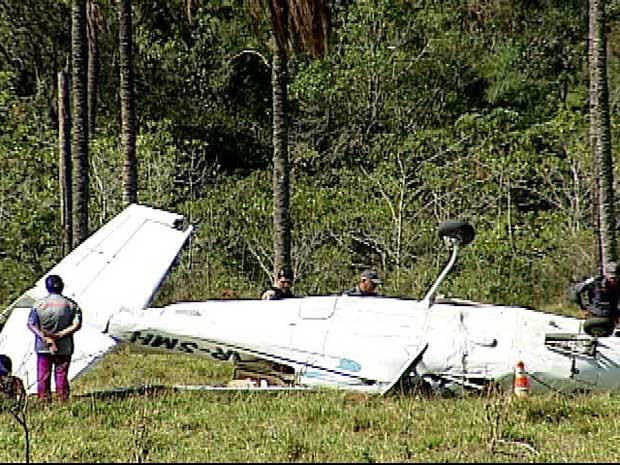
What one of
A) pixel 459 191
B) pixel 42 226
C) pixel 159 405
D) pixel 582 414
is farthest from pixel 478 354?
pixel 42 226

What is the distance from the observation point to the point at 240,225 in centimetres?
2802

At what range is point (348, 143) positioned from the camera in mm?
33625

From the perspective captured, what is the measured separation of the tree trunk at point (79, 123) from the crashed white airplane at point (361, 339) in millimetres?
8767

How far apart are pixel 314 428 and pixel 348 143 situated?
25.0 meters

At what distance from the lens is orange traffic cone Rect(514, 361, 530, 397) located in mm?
11125

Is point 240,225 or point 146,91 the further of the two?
point 146,91

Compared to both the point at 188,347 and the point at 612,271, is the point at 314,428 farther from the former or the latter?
the point at 612,271

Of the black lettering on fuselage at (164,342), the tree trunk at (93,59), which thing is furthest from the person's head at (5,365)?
the tree trunk at (93,59)

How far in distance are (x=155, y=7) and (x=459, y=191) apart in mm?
13242

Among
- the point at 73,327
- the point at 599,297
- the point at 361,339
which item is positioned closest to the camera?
the point at 73,327

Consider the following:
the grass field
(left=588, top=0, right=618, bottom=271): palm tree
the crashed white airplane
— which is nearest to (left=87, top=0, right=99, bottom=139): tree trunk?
(left=588, top=0, right=618, bottom=271): palm tree

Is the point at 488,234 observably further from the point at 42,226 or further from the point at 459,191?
the point at 42,226

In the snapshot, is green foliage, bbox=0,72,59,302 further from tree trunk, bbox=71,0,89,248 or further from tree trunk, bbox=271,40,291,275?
tree trunk, bbox=271,40,291,275

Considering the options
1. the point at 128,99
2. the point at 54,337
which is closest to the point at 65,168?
the point at 128,99
